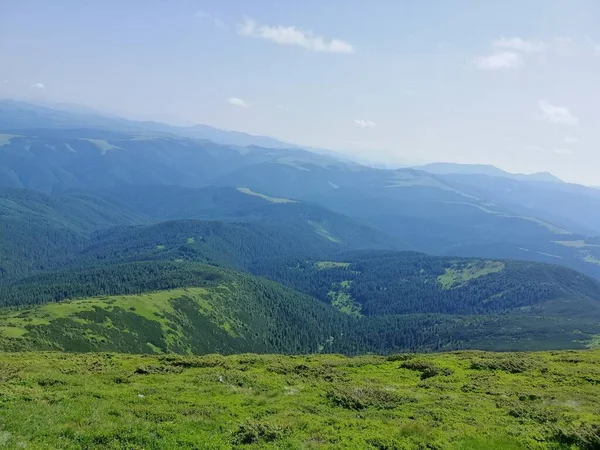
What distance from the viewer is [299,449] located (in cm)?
2795

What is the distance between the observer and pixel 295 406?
123ft

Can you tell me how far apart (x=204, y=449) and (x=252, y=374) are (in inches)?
873

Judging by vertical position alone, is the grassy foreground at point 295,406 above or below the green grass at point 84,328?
above

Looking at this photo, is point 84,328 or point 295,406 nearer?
point 295,406

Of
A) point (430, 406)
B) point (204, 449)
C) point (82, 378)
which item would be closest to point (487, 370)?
point (430, 406)

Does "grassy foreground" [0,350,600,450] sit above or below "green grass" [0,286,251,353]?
above

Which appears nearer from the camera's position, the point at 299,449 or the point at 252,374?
the point at 299,449

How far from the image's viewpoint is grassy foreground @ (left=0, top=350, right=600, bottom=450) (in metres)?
28.9

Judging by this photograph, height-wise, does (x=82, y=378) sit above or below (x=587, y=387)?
below

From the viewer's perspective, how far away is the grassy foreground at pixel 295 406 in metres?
28.9

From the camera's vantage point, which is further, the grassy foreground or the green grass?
the green grass

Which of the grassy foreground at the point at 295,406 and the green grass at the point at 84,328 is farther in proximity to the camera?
the green grass at the point at 84,328

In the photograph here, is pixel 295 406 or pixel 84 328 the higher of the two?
pixel 295 406

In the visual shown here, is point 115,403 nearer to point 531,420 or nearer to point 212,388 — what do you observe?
point 212,388
